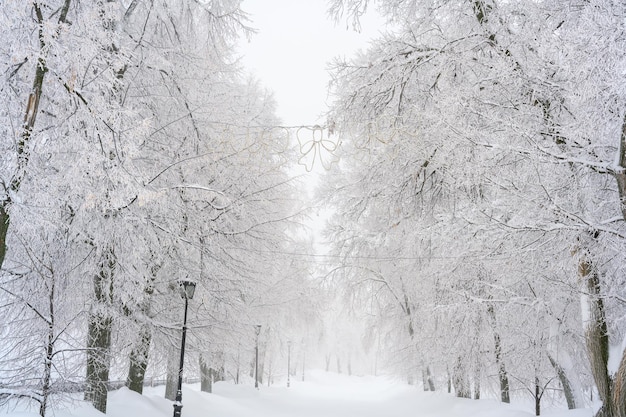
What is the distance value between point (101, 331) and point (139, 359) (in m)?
1.38

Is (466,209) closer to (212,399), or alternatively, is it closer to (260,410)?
(212,399)

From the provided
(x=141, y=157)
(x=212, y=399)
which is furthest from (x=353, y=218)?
(x=212, y=399)

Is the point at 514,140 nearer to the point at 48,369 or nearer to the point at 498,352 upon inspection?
the point at 48,369

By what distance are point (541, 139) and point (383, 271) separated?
11863 mm

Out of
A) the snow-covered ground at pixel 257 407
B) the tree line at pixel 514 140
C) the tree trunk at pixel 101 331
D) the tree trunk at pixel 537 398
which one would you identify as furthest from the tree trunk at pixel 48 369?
the tree trunk at pixel 537 398

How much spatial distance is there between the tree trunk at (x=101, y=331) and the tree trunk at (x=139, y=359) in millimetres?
1017

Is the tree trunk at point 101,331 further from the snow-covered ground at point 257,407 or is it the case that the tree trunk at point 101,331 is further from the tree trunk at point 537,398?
the tree trunk at point 537,398

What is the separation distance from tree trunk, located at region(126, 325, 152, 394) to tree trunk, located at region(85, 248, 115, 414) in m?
1.02

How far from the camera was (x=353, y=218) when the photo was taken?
9625mm

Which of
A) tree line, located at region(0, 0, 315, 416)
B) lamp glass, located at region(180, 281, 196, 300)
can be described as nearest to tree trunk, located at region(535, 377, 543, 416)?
tree line, located at region(0, 0, 315, 416)

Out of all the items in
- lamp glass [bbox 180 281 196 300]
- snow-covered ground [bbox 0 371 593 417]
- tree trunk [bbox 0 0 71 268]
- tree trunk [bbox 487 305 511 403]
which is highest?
tree trunk [bbox 0 0 71 268]

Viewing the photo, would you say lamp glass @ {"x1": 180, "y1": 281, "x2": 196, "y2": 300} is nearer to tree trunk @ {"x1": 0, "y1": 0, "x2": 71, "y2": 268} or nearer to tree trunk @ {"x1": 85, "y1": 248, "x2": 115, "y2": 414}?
tree trunk @ {"x1": 85, "y1": 248, "x2": 115, "y2": 414}

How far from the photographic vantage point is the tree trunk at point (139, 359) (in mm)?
9616

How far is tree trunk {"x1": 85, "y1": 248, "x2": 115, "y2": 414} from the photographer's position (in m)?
7.64
